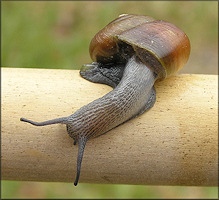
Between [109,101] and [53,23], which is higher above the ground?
[109,101]

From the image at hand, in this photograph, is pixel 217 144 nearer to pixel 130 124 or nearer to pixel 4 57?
pixel 130 124

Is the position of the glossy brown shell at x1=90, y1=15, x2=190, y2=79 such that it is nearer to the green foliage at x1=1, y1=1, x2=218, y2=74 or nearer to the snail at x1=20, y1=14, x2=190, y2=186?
the snail at x1=20, y1=14, x2=190, y2=186

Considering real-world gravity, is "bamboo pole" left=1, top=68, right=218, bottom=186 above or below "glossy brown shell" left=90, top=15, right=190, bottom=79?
below

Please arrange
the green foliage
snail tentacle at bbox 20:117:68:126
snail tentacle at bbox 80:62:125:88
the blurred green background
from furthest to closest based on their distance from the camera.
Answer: the green foliage, the blurred green background, snail tentacle at bbox 80:62:125:88, snail tentacle at bbox 20:117:68:126

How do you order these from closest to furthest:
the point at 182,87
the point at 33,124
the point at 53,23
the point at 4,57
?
the point at 33,124
the point at 182,87
the point at 4,57
the point at 53,23

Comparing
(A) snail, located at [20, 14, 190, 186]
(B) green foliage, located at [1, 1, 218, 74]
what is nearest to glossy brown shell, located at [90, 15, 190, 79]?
(A) snail, located at [20, 14, 190, 186]

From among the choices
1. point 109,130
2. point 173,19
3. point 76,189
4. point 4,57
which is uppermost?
point 109,130

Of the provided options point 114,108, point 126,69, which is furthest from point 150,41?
point 114,108

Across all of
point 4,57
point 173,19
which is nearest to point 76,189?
point 4,57
